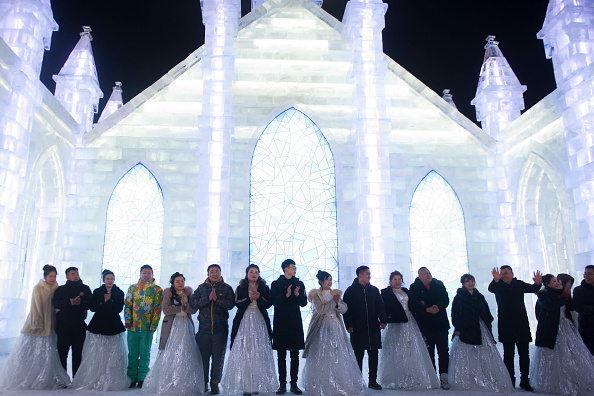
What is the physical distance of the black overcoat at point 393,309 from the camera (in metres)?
7.68

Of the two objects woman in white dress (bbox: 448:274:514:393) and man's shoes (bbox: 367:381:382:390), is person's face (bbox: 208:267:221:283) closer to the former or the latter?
man's shoes (bbox: 367:381:382:390)

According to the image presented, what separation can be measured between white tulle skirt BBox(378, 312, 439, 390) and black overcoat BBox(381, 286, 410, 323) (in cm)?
13

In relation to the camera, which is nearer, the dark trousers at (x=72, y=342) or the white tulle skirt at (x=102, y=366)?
the white tulle skirt at (x=102, y=366)

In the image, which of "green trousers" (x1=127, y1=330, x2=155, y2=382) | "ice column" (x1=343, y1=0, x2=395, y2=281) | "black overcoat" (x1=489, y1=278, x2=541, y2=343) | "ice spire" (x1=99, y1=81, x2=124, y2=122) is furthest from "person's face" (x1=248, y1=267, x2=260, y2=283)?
"ice spire" (x1=99, y1=81, x2=124, y2=122)

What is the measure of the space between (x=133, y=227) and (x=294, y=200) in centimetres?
439

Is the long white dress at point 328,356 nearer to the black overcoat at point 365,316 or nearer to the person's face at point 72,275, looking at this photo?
the black overcoat at point 365,316

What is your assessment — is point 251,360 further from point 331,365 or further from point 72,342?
point 72,342

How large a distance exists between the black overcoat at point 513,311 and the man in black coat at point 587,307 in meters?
0.75

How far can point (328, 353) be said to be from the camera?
7020mm

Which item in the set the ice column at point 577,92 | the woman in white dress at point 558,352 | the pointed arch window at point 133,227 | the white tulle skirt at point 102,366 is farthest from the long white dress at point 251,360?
the ice column at point 577,92

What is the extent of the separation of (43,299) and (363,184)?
7646mm

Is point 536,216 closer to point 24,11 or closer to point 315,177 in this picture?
point 315,177

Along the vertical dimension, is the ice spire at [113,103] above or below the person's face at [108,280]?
above

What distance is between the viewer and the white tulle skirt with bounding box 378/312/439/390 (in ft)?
24.2
